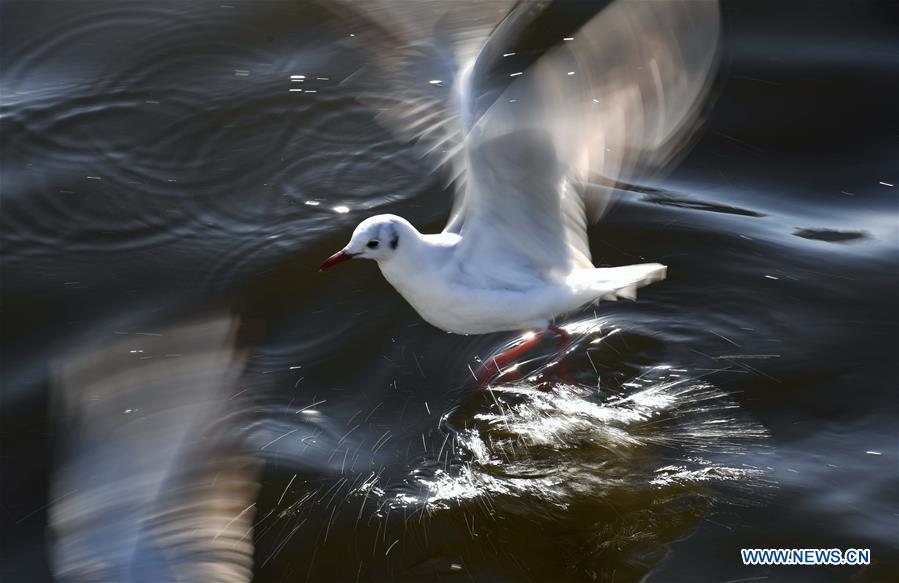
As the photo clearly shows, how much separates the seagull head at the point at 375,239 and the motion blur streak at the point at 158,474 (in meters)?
0.71

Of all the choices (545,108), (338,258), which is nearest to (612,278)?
(545,108)

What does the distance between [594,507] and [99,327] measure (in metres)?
2.81

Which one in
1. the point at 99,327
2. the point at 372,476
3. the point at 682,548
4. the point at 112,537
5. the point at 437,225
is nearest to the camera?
the point at 112,537

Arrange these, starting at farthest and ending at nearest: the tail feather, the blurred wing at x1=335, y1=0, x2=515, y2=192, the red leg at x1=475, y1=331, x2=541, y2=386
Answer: the red leg at x1=475, y1=331, x2=541, y2=386 < the blurred wing at x1=335, y1=0, x2=515, y2=192 < the tail feather

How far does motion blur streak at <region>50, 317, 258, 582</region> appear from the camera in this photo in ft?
12.4

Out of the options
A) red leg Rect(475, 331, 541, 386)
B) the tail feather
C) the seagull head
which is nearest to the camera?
the seagull head

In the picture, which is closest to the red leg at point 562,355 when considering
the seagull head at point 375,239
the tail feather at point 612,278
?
the tail feather at point 612,278

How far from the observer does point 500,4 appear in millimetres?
5340

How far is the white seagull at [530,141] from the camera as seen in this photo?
14.0 feet

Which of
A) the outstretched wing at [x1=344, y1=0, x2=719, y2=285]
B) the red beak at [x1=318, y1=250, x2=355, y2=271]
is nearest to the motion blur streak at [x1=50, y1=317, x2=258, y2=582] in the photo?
the red beak at [x1=318, y1=250, x2=355, y2=271]

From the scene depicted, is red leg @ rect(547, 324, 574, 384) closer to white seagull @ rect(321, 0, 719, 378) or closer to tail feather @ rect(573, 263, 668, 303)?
white seagull @ rect(321, 0, 719, 378)

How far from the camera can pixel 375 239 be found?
4570mm

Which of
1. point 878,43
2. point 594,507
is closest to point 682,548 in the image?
point 594,507

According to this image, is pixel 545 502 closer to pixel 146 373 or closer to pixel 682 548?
pixel 682 548
